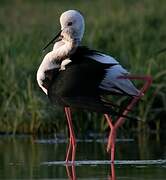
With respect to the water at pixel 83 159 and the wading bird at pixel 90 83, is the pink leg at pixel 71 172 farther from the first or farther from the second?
the wading bird at pixel 90 83

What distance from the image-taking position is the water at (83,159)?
8164 millimetres

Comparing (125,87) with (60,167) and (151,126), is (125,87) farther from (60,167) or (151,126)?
(151,126)

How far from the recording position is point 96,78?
8625 mm

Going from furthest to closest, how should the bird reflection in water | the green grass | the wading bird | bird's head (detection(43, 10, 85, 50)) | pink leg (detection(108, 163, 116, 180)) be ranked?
the green grass, bird's head (detection(43, 10, 85, 50)), the wading bird, the bird reflection in water, pink leg (detection(108, 163, 116, 180))

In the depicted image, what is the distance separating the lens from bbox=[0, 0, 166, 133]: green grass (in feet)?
35.8

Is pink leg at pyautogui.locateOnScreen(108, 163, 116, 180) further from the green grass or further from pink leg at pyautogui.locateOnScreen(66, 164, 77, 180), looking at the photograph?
the green grass

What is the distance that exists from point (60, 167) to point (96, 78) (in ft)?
→ 2.48

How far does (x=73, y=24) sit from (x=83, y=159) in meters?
1.10

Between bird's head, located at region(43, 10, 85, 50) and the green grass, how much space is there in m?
1.74

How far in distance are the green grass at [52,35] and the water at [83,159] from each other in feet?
1.09

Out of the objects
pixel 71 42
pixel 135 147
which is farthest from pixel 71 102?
pixel 135 147

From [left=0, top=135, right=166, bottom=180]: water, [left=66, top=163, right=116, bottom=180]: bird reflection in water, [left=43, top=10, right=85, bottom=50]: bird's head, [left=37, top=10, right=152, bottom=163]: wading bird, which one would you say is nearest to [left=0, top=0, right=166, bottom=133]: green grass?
[left=0, top=135, right=166, bottom=180]: water

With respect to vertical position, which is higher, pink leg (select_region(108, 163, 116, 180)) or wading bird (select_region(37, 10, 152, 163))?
wading bird (select_region(37, 10, 152, 163))

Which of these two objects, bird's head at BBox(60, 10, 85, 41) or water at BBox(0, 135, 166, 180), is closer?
water at BBox(0, 135, 166, 180)
